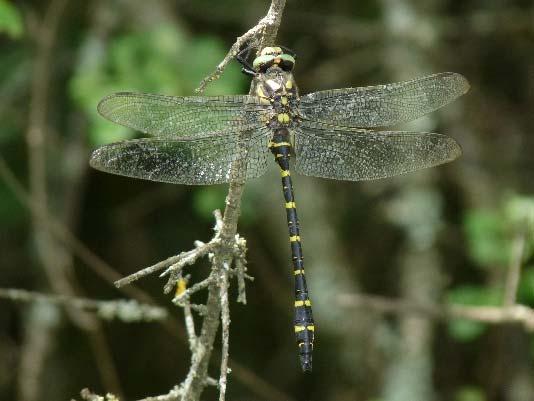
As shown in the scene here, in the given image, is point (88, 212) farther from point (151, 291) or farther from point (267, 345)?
point (267, 345)

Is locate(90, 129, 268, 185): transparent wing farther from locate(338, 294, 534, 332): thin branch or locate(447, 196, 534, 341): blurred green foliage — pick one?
locate(447, 196, 534, 341): blurred green foliage

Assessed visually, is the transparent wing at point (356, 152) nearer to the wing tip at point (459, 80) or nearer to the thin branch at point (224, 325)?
the wing tip at point (459, 80)

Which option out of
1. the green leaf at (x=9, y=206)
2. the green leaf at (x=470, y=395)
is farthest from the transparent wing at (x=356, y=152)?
the green leaf at (x=9, y=206)

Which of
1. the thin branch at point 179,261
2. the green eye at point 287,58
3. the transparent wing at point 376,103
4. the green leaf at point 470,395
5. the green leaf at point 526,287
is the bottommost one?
the green leaf at point 470,395

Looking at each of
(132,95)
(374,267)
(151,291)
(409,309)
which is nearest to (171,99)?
(132,95)

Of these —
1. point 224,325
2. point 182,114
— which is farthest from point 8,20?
point 224,325
